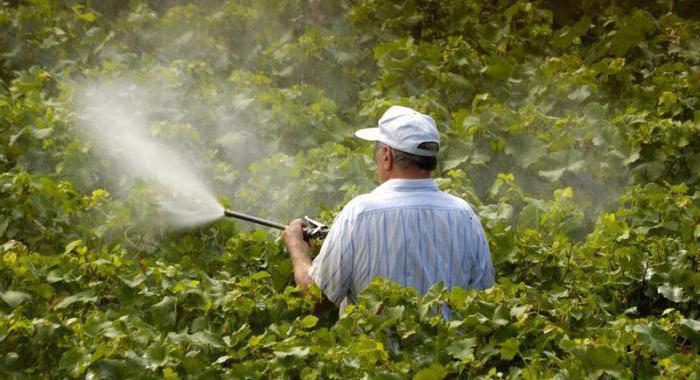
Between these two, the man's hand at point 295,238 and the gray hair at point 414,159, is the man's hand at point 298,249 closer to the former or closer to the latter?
the man's hand at point 295,238

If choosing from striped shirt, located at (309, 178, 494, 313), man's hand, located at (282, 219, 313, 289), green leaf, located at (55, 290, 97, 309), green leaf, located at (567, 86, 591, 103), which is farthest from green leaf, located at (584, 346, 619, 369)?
green leaf, located at (567, 86, 591, 103)

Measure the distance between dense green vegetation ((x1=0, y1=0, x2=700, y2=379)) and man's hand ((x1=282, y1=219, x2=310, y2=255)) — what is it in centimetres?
19

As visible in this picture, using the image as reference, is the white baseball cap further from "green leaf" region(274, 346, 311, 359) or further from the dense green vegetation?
"green leaf" region(274, 346, 311, 359)

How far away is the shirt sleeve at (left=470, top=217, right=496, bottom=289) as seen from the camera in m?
3.75

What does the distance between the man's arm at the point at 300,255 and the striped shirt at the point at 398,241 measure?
0.11 meters

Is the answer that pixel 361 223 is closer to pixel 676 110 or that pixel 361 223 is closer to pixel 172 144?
pixel 172 144

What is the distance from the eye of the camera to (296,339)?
3281mm

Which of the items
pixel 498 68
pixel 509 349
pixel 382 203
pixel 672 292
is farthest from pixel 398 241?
pixel 498 68

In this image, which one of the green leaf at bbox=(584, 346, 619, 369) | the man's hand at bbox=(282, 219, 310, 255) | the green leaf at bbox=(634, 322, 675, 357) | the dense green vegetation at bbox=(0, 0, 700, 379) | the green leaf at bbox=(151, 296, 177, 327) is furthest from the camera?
the man's hand at bbox=(282, 219, 310, 255)

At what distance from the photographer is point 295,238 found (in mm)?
4078

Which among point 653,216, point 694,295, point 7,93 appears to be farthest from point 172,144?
point 694,295

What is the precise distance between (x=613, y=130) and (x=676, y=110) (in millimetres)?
439

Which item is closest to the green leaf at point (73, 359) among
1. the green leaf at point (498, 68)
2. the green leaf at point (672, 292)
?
the green leaf at point (672, 292)

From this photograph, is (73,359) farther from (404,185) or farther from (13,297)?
(404,185)
